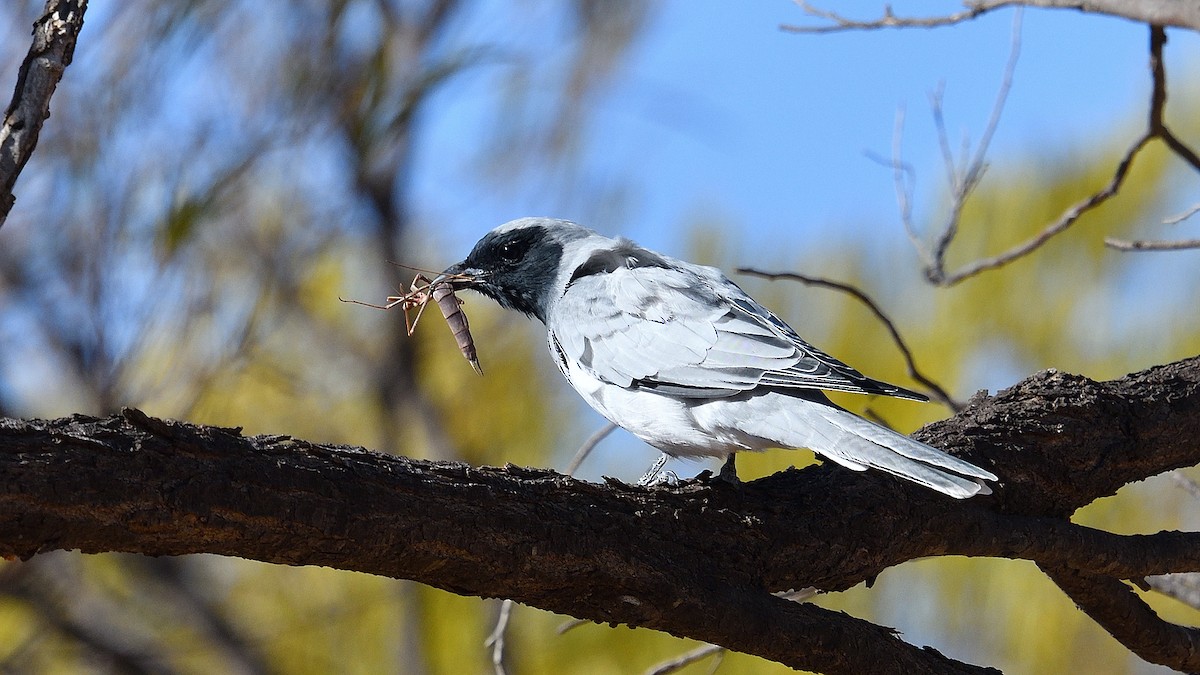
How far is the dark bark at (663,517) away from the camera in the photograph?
4.84 ft

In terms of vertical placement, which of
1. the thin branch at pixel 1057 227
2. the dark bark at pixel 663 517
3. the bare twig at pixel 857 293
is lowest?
the dark bark at pixel 663 517

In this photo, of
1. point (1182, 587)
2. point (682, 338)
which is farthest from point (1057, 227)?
point (682, 338)

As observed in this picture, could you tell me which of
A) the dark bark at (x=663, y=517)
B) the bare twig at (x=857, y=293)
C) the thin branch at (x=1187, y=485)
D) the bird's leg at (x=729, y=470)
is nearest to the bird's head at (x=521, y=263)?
the bare twig at (x=857, y=293)

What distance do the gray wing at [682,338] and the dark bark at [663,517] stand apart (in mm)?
269

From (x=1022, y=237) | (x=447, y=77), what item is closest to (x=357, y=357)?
(x=447, y=77)

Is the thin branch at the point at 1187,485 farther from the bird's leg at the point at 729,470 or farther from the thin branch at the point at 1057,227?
the bird's leg at the point at 729,470

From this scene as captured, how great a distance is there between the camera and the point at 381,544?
1641 millimetres

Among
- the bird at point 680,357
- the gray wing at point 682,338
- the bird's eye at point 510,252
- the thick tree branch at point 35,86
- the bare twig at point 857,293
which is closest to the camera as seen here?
the thick tree branch at point 35,86

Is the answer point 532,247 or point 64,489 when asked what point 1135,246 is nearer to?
point 532,247

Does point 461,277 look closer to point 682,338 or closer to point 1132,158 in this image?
point 682,338

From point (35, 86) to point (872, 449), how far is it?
5.49 feet

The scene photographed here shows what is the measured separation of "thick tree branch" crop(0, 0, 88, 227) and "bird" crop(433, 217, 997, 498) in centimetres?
128

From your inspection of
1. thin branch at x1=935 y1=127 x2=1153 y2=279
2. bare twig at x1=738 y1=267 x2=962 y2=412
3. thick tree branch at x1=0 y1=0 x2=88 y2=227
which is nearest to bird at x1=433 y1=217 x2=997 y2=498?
bare twig at x1=738 y1=267 x2=962 y2=412

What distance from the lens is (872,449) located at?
2.00 m
